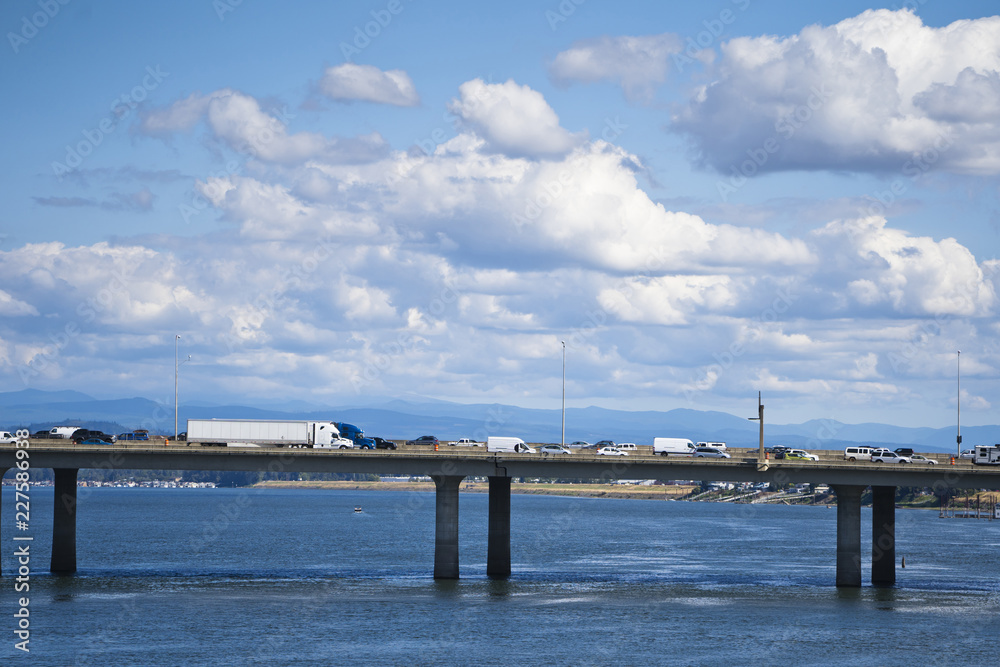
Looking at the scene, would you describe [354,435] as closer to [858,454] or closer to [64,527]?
[64,527]

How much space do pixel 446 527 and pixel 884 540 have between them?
38181 mm

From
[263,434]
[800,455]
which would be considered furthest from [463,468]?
[800,455]

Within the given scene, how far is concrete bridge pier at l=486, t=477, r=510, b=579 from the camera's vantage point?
10025cm

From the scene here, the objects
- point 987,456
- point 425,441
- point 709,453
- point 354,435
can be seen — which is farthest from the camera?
point 354,435

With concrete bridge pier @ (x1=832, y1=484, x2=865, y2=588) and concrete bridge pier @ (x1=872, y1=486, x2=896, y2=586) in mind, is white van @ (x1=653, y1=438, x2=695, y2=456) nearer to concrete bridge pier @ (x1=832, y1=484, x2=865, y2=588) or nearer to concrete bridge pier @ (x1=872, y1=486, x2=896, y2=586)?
concrete bridge pier @ (x1=832, y1=484, x2=865, y2=588)

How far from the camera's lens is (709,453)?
103 meters

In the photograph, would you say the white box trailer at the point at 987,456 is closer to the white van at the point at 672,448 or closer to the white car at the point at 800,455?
the white car at the point at 800,455

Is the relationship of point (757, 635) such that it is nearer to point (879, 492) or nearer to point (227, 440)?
point (879, 492)

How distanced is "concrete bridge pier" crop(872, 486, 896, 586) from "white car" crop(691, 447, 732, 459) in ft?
45.8

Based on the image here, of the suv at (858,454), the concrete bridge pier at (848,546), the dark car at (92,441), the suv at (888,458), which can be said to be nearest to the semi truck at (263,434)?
the dark car at (92,441)

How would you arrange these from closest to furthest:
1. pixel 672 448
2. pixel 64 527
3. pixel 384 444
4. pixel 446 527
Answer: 1. pixel 446 527
2. pixel 64 527
3. pixel 672 448
4. pixel 384 444

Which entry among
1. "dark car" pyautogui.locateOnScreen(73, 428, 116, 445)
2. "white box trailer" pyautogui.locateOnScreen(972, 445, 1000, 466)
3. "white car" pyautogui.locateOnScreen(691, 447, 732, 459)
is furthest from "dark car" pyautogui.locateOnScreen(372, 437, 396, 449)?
"white box trailer" pyautogui.locateOnScreen(972, 445, 1000, 466)

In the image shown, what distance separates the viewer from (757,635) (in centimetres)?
7400

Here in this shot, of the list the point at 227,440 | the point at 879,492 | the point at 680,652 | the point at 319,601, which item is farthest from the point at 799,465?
the point at 227,440
